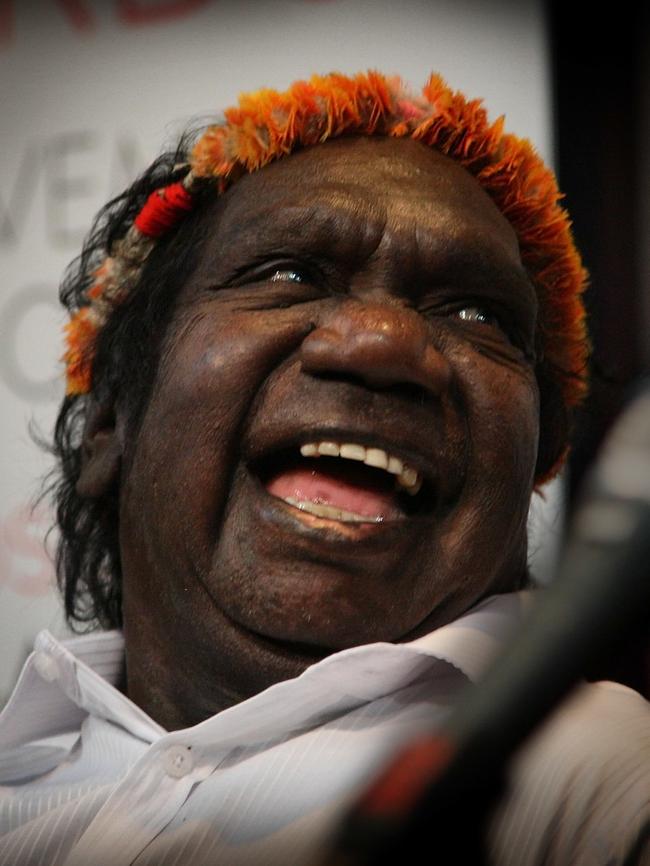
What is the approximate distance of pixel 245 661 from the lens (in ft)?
3.84

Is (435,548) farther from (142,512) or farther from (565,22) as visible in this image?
(565,22)

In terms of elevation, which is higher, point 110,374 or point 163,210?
point 163,210

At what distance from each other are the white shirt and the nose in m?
0.26

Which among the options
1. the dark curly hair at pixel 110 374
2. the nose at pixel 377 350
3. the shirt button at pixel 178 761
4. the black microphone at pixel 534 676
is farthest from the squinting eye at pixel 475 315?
the black microphone at pixel 534 676

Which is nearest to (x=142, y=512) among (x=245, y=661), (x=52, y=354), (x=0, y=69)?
(x=245, y=661)

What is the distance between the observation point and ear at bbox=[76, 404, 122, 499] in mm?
1412

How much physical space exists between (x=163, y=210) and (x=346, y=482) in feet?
1.57

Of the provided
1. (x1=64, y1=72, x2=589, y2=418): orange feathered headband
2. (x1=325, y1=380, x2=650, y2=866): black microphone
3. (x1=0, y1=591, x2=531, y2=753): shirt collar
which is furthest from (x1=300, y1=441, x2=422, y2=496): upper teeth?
(x1=325, y1=380, x2=650, y2=866): black microphone

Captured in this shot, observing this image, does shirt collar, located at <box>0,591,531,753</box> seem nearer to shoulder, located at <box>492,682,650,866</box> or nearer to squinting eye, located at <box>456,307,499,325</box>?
shoulder, located at <box>492,682,650,866</box>

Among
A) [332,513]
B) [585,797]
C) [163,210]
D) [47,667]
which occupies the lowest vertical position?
[47,667]

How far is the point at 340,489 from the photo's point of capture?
1171mm

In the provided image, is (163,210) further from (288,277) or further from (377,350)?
(377,350)

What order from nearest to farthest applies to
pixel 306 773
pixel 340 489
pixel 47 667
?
1. pixel 306 773
2. pixel 340 489
3. pixel 47 667

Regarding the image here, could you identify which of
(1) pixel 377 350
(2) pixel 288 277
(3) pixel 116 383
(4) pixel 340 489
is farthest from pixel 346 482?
(3) pixel 116 383
